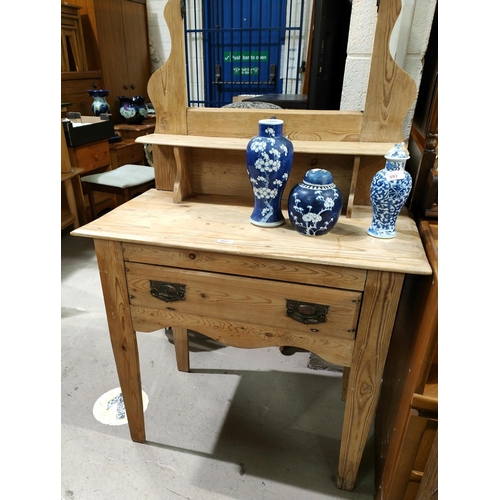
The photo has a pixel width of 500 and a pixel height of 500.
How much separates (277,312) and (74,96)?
8.99 ft

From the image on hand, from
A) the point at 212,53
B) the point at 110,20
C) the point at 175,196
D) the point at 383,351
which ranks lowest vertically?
the point at 383,351

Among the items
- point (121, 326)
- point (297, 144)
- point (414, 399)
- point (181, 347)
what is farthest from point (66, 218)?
point (414, 399)

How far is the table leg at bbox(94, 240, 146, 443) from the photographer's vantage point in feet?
3.03

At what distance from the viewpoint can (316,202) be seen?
805 millimetres

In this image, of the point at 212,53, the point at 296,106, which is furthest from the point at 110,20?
the point at 296,106

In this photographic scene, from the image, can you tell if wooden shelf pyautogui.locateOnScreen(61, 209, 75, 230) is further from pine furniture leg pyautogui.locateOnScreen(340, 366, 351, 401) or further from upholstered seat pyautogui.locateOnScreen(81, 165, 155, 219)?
pine furniture leg pyautogui.locateOnScreen(340, 366, 351, 401)

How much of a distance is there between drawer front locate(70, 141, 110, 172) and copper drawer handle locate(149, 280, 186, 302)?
6.35 feet

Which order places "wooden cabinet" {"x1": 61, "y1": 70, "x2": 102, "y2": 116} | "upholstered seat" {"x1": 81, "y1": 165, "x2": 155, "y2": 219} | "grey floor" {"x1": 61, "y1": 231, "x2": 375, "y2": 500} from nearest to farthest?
"grey floor" {"x1": 61, "y1": 231, "x2": 375, "y2": 500} → "upholstered seat" {"x1": 81, "y1": 165, "x2": 155, "y2": 219} → "wooden cabinet" {"x1": 61, "y1": 70, "x2": 102, "y2": 116}

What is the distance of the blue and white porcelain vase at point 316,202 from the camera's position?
31.7 inches

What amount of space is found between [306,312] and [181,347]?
772 mm

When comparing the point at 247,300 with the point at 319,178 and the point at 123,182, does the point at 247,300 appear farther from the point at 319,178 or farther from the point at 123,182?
the point at 123,182

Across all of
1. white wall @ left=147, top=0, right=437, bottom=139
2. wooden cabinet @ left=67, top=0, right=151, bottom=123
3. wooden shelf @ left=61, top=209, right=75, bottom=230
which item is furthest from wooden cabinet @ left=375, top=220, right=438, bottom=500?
wooden cabinet @ left=67, top=0, right=151, bottom=123

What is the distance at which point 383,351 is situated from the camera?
32.9 inches

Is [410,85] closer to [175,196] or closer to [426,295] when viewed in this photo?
[426,295]
